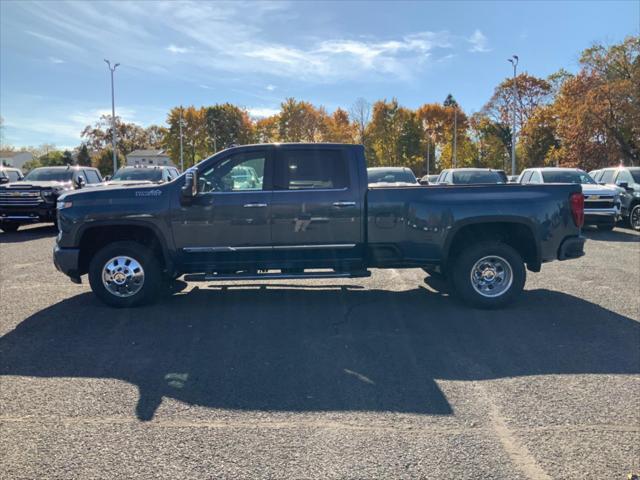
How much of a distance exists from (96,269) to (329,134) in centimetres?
6097

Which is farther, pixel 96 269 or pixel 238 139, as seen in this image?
pixel 238 139

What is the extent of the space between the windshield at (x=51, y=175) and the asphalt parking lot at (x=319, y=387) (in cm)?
1036

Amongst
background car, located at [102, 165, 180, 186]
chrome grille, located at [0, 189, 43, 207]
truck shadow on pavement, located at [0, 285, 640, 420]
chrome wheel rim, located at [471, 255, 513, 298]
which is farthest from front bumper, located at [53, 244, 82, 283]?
chrome grille, located at [0, 189, 43, 207]

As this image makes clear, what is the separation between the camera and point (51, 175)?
1683cm

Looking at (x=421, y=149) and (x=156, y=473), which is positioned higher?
(x=421, y=149)

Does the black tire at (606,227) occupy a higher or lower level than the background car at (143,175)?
lower

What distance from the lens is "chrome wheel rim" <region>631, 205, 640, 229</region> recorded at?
1596 cm

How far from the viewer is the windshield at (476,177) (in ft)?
52.5

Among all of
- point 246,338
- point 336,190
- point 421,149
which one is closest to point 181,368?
point 246,338

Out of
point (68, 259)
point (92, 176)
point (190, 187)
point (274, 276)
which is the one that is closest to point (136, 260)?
point (68, 259)

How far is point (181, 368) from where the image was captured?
4707 mm

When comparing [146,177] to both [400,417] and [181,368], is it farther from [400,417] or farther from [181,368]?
[400,417]

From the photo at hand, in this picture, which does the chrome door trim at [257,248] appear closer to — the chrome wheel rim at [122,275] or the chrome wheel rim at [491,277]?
the chrome wheel rim at [122,275]

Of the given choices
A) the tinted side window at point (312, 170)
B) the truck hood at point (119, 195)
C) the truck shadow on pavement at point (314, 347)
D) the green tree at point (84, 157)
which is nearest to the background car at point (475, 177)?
the truck shadow on pavement at point (314, 347)
